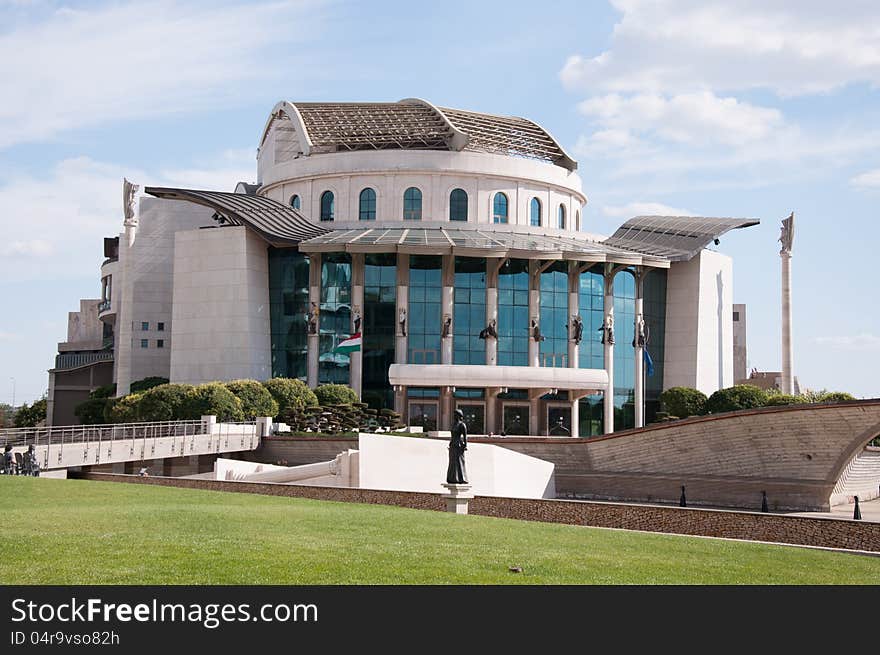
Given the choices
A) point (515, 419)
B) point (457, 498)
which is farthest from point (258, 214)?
point (457, 498)

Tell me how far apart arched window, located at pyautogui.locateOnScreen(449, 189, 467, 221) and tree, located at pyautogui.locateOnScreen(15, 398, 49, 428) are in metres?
42.9

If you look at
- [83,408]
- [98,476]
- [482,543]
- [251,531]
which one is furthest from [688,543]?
[83,408]

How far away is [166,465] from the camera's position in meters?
53.7

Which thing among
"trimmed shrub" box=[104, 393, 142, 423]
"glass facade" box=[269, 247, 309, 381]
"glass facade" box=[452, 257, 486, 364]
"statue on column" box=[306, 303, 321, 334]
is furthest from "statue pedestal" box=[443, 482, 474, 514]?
"glass facade" box=[269, 247, 309, 381]

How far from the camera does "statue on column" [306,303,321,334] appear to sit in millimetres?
70000

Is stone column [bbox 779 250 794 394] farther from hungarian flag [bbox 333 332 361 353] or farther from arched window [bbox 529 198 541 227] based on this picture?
hungarian flag [bbox 333 332 361 353]

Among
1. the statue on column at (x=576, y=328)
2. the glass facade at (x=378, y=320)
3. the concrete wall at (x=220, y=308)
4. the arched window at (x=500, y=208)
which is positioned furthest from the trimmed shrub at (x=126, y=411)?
the arched window at (x=500, y=208)

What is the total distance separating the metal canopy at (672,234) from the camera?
7706cm

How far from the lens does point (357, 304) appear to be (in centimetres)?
6956

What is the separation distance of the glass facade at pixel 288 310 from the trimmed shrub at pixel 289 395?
10409 mm

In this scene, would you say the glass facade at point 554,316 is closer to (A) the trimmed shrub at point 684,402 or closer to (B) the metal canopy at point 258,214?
(A) the trimmed shrub at point 684,402

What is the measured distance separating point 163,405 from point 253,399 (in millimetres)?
4948

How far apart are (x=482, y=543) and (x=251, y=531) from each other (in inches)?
162
